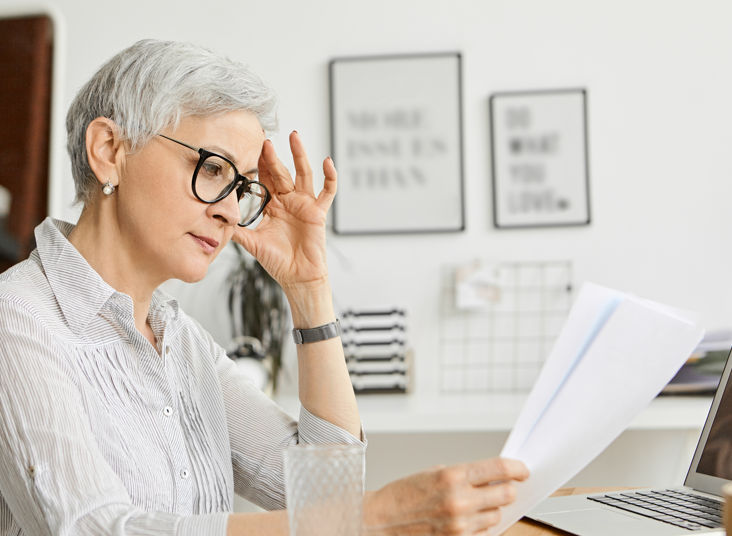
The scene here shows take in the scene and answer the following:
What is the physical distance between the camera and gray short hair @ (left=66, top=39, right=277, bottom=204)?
3.83 feet

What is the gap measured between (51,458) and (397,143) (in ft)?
6.76

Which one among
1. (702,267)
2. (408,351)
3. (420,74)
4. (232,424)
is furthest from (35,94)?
(702,267)

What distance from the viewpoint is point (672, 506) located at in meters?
1.12

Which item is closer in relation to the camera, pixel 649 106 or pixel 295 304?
pixel 295 304

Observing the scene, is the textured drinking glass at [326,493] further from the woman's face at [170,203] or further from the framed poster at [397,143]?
the framed poster at [397,143]

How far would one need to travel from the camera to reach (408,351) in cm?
261

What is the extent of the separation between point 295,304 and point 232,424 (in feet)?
0.79

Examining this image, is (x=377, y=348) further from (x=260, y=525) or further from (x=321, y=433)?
(x=260, y=525)

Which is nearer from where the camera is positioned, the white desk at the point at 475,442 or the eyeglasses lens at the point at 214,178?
the eyeglasses lens at the point at 214,178

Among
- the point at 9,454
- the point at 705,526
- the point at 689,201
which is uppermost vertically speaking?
the point at 689,201

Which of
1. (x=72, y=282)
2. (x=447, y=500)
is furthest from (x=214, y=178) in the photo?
(x=447, y=500)

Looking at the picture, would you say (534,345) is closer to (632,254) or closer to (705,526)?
(632,254)

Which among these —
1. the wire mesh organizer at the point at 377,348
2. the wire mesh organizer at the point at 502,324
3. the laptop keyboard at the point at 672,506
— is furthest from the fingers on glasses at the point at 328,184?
the wire mesh organizer at the point at 502,324

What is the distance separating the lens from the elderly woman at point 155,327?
904mm
